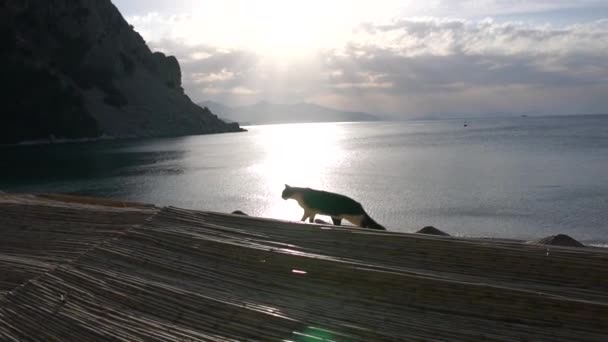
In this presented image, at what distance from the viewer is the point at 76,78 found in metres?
162

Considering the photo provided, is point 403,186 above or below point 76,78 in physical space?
below

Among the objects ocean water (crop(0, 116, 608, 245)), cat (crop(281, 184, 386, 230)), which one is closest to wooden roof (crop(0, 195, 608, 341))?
cat (crop(281, 184, 386, 230))

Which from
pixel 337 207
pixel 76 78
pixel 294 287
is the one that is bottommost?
pixel 294 287

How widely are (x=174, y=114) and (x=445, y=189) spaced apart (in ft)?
528

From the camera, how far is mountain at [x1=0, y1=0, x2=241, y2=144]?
126438 mm

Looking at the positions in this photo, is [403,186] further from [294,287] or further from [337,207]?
[294,287]

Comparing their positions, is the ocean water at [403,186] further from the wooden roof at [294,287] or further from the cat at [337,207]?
the wooden roof at [294,287]

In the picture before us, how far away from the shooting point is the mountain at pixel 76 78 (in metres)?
126

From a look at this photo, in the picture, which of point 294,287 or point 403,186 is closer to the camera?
point 294,287

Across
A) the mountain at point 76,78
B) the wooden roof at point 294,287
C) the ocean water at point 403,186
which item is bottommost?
the ocean water at point 403,186

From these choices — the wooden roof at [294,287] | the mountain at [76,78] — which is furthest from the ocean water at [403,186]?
the mountain at [76,78]

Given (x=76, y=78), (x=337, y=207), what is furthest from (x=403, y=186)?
(x=76, y=78)

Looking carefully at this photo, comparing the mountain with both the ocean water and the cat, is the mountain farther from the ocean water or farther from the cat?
the cat

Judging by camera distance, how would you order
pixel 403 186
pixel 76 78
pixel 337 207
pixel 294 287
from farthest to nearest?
1. pixel 76 78
2. pixel 403 186
3. pixel 337 207
4. pixel 294 287
